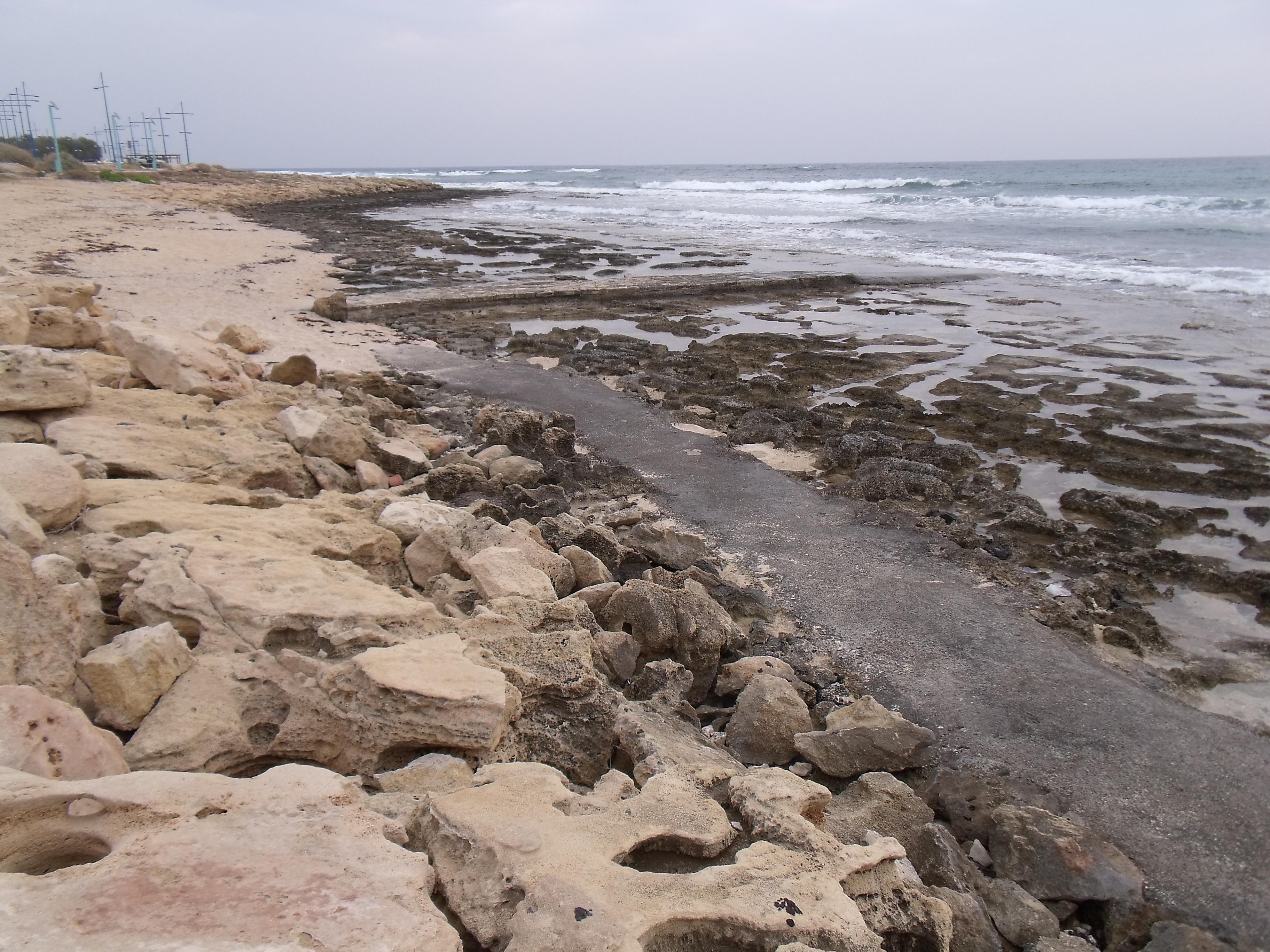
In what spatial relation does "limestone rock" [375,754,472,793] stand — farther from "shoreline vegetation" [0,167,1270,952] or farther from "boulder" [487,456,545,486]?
"boulder" [487,456,545,486]

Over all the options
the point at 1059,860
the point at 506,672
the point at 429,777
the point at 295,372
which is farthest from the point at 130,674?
the point at 295,372

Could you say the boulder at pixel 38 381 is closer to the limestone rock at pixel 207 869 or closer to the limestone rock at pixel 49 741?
the limestone rock at pixel 49 741

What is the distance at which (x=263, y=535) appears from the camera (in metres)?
3.77

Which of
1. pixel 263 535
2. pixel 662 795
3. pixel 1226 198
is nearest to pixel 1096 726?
pixel 662 795

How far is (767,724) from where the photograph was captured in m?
3.32

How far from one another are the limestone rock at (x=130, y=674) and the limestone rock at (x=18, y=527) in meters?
0.59

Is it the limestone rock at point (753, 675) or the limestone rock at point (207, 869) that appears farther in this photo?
the limestone rock at point (753, 675)

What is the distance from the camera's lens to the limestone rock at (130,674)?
8.30 feet

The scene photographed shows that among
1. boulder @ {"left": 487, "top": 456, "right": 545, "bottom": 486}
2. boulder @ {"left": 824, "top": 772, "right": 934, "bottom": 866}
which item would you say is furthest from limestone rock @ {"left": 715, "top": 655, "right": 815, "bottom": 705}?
boulder @ {"left": 487, "top": 456, "right": 545, "bottom": 486}

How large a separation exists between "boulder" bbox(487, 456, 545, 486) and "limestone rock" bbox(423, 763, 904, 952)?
3.65 metres

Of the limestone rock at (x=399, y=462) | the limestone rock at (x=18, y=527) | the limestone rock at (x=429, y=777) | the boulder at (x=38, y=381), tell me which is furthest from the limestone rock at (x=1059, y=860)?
the boulder at (x=38, y=381)

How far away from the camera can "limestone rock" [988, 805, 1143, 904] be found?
2.71 m

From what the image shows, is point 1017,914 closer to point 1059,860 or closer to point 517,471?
point 1059,860

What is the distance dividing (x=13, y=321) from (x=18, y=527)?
4.03 meters
